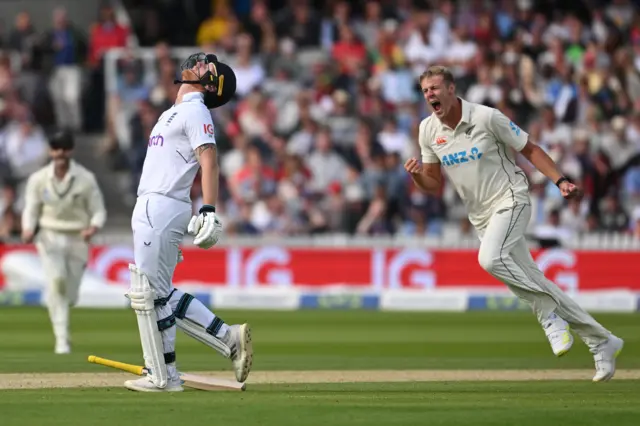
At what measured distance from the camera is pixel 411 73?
20000mm

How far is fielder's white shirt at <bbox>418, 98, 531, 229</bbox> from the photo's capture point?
8867 millimetres

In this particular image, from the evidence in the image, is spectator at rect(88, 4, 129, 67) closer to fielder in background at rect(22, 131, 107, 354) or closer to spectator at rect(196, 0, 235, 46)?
spectator at rect(196, 0, 235, 46)

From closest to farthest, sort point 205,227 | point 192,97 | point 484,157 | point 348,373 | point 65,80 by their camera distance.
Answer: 1. point 205,227
2. point 192,97
3. point 484,157
4. point 348,373
5. point 65,80

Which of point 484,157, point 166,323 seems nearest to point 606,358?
point 484,157

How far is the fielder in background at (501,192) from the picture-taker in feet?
28.8

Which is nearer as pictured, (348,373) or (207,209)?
(207,209)

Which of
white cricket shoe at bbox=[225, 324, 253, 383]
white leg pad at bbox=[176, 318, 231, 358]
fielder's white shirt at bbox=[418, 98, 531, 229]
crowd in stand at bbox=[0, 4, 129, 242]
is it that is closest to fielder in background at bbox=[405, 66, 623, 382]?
fielder's white shirt at bbox=[418, 98, 531, 229]

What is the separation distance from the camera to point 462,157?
8.95 metres

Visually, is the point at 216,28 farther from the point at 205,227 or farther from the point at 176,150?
the point at 205,227

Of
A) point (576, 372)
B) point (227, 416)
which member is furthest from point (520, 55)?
point (227, 416)

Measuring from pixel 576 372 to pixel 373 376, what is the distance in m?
1.48

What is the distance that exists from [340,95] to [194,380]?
11720mm

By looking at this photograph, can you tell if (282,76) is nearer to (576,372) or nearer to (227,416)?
(576,372)

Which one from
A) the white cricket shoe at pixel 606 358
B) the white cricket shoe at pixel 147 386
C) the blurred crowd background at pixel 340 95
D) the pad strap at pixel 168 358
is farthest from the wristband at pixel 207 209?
the blurred crowd background at pixel 340 95
